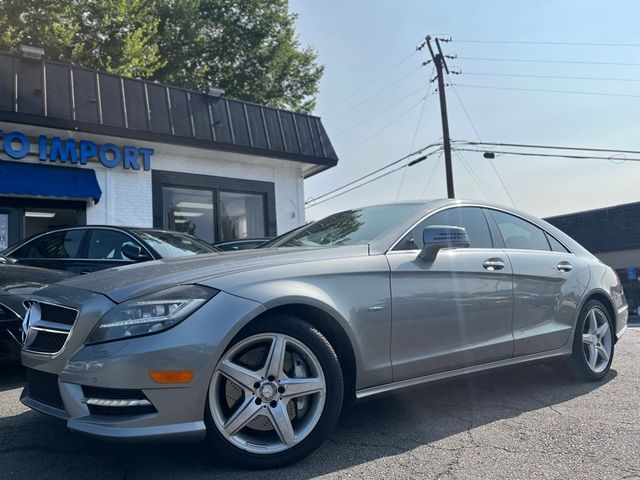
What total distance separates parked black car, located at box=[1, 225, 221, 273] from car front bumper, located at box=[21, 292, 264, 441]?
3.71 m

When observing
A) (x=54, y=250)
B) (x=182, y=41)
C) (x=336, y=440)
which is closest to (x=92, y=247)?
(x=54, y=250)

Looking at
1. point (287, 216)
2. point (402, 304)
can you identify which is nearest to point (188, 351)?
point (402, 304)

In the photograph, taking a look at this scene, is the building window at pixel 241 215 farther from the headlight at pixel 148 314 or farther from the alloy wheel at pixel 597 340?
the headlight at pixel 148 314

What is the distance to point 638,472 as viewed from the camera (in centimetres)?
273

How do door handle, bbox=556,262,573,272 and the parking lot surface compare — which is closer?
the parking lot surface

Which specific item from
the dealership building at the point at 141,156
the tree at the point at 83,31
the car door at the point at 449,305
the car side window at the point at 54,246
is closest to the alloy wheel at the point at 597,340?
the car door at the point at 449,305

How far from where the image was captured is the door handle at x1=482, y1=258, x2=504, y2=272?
3881 mm

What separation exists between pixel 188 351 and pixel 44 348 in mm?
889

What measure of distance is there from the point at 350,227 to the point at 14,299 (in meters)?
2.87

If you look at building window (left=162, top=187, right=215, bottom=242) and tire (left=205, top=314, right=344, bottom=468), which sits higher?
building window (left=162, top=187, right=215, bottom=242)

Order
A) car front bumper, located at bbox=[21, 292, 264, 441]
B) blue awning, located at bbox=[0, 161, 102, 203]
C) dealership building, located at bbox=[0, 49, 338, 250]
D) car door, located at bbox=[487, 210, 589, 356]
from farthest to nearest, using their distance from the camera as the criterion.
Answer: dealership building, located at bbox=[0, 49, 338, 250] < blue awning, located at bbox=[0, 161, 102, 203] < car door, located at bbox=[487, 210, 589, 356] < car front bumper, located at bbox=[21, 292, 264, 441]

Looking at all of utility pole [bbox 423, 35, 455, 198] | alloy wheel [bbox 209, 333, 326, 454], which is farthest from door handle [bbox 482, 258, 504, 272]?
utility pole [bbox 423, 35, 455, 198]

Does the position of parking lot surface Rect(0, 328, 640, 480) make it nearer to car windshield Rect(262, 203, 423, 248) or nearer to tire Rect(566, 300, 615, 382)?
tire Rect(566, 300, 615, 382)

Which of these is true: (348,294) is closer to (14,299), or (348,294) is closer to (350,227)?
(350,227)
